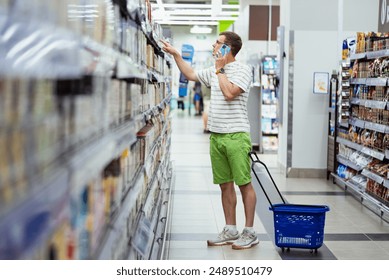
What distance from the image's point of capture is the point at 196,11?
57.4 ft

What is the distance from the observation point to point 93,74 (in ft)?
4.86

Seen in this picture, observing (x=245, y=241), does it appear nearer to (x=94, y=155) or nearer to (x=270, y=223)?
(x=270, y=223)

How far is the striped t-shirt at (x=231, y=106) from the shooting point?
4.24 meters

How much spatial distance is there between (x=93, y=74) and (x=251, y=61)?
10.8 meters

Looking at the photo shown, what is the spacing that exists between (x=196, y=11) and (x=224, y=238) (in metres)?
13.8

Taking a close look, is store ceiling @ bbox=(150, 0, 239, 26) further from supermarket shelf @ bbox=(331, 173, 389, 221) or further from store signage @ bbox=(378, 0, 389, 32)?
store signage @ bbox=(378, 0, 389, 32)

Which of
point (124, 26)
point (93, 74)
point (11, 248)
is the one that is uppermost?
point (124, 26)

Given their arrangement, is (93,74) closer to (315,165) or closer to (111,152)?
(111,152)

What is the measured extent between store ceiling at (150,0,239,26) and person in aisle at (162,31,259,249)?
11.0 meters

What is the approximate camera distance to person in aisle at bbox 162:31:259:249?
13.9 feet

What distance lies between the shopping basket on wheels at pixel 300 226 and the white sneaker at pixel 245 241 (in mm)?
217

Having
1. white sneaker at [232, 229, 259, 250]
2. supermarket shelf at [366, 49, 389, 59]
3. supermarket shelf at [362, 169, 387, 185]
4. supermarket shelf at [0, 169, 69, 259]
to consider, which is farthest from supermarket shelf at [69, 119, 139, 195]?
supermarket shelf at [366, 49, 389, 59]

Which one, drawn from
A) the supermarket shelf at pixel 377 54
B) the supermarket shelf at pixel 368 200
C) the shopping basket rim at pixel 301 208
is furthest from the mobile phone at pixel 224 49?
the supermarket shelf at pixel 368 200
